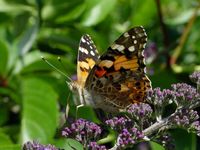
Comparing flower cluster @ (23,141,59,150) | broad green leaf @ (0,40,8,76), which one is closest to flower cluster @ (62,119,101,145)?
flower cluster @ (23,141,59,150)

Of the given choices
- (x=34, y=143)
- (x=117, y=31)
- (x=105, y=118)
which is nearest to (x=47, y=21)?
(x=117, y=31)

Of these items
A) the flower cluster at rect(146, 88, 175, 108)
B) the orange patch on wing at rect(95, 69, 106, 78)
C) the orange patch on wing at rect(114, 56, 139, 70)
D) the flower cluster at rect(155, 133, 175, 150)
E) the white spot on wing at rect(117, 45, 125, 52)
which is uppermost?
the white spot on wing at rect(117, 45, 125, 52)

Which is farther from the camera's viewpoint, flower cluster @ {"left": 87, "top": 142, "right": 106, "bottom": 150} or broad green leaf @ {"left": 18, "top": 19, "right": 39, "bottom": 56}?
broad green leaf @ {"left": 18, "top": 19, "right": 39, "bottom": 56}

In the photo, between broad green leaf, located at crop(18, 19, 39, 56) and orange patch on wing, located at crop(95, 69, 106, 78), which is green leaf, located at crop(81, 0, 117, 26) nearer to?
broad green leaf, located at crop(18, 19, 39, 56)

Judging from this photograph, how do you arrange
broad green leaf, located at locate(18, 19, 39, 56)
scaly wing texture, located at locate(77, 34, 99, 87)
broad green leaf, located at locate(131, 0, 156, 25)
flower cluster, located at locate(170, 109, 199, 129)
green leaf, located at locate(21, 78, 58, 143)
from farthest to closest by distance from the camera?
1. broad green leaf, located at locate(131, 0, 156, 25)
2. broad green leaf, located at locate(18, 19, 39, 56)
3. green leaf, located at locate(21, 78, 58, 143)
4. scaly wing texture, located at locate(77, 34, 99, 87)
5. flower cluster, located at locate(170, 109, 199, 129)

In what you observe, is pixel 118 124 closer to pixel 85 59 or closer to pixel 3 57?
pixel 85 59

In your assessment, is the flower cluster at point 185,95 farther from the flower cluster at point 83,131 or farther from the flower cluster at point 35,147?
the flower cluster at point 35,147
